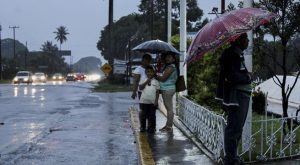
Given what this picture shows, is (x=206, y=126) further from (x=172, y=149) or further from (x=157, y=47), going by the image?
(x=157, y=47)

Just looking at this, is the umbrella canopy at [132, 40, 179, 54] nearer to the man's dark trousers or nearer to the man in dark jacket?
the man's dark trousers

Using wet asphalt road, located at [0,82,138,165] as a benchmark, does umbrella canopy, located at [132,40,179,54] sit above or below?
above

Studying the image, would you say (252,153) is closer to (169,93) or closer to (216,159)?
(216,159)

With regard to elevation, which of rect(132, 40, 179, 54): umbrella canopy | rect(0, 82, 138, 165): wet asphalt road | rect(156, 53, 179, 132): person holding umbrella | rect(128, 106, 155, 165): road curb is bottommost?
rect(0, 82, 138, 165): wet asphalt road

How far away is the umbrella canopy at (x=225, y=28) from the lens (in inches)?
277

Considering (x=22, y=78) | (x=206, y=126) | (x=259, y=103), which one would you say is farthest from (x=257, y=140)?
(x=22, y=78)

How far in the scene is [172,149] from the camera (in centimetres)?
969

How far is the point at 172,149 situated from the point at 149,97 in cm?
235

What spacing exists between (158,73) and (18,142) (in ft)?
10.7

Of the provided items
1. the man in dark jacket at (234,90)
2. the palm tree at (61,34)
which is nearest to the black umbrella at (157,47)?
the man in dark jacket at (234,90)

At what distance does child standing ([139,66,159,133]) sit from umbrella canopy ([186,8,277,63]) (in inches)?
176

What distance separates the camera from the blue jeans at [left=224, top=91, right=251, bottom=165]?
7164 millimetres

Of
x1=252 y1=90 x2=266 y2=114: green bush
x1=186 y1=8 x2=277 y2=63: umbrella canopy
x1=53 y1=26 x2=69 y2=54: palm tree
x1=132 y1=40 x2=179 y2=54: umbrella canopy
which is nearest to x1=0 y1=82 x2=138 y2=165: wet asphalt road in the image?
x1=132 y1=40 x2=179 y2=54: umbrella canopy

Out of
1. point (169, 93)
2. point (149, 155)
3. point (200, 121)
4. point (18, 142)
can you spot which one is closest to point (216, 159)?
point (149, 155)
